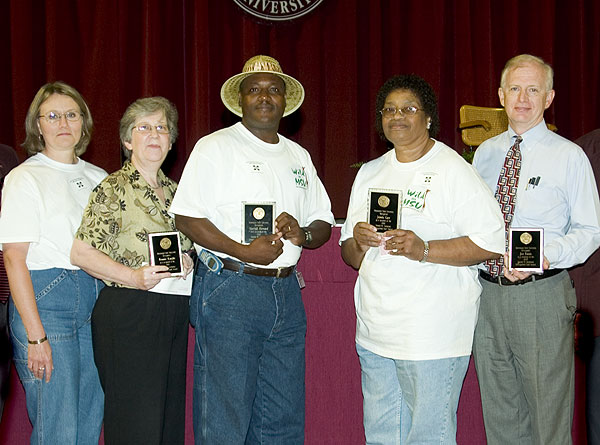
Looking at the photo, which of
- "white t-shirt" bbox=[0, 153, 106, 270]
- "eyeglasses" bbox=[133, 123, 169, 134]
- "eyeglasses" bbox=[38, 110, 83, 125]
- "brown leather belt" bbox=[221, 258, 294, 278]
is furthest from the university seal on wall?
"brown leather belt" bbox=[221, 258, 294, 278]

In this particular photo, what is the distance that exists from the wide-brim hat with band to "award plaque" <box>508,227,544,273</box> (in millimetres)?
1221

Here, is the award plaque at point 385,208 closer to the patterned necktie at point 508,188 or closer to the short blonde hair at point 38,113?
the patterned necktie at point 508,188

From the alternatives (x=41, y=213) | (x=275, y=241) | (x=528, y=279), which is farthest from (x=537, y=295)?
(x=41, y=213)

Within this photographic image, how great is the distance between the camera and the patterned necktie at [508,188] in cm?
282

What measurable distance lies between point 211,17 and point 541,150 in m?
4.65

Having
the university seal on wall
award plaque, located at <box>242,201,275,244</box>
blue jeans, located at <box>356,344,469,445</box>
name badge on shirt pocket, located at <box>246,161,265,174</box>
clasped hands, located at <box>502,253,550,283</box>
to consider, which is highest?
the university seal on wall

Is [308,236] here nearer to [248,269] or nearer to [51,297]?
[248,269]

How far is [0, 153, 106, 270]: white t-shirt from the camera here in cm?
262

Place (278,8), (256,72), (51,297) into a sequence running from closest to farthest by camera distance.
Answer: (51,297)
(256,72)
(278,8)

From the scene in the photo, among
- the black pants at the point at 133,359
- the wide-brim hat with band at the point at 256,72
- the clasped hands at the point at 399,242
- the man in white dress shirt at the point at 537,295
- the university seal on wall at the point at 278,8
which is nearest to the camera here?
the clasped hands at the point at 399,242

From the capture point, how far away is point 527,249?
8.57 feet

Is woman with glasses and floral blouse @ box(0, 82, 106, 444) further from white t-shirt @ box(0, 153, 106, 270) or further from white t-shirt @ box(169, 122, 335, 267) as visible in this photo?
white t-shirt @ box(169, 122, 335, 267)

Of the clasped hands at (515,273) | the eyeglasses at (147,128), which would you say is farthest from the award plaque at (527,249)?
the eyeglasses at (147,128)

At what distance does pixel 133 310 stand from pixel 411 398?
1.17 metres
